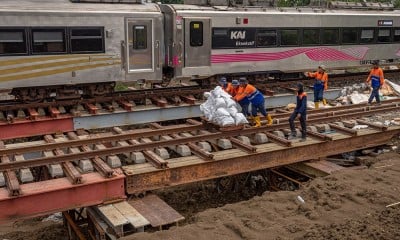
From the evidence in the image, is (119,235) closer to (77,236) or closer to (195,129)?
(77,236)

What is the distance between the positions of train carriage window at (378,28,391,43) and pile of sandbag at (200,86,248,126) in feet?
43.3

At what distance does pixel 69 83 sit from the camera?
1428cm

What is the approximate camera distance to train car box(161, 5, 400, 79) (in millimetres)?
16156

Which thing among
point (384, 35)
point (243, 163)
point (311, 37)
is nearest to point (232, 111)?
point (243, 163)

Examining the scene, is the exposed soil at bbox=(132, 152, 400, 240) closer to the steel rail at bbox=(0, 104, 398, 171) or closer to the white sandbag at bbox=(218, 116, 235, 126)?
the steel rail at bbox=(0, 104, 398, 171)

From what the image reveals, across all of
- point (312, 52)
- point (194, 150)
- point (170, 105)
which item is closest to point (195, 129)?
point (194, 150)

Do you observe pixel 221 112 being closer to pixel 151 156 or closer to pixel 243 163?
pixel 243 163

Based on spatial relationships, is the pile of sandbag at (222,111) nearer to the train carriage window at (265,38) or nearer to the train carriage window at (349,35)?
the train carriage window at (265,38)

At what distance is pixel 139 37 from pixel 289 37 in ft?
20.6

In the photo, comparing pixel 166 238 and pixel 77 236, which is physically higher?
pixel 166 238

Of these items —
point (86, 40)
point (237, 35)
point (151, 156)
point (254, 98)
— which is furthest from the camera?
point (237, 35)

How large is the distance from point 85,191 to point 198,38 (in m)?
9.30

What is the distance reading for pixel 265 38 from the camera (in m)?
17.7

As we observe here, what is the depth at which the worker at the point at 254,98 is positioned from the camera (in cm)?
1173
